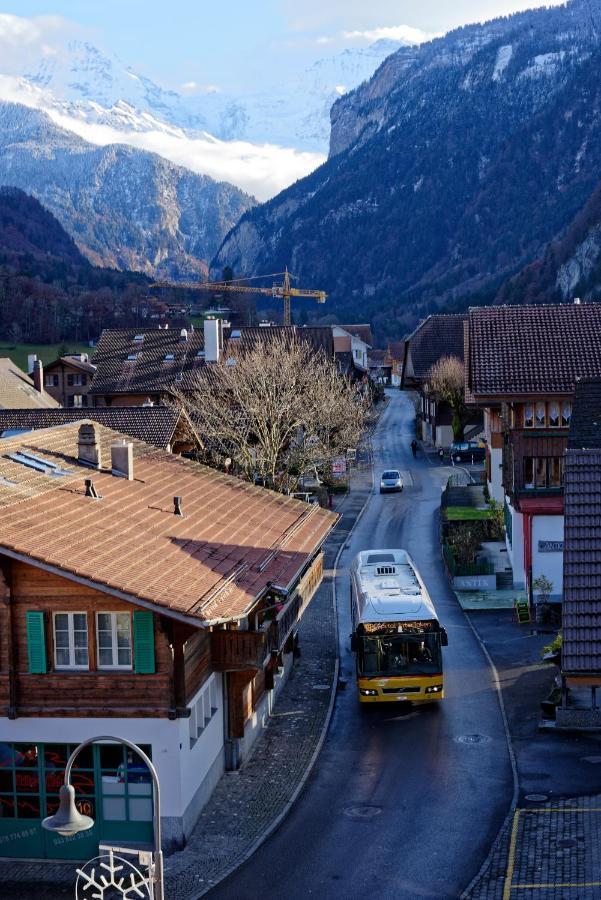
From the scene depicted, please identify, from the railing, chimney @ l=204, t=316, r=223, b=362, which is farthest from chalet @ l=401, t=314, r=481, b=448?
the railing

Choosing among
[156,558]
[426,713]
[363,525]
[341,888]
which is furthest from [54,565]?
[363,525]

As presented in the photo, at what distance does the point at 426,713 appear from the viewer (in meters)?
30.7

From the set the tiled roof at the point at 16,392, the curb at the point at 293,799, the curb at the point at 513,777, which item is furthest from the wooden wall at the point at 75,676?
the tiled roof at the point at 16,392

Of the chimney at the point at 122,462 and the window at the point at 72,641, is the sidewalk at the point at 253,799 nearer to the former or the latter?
the window at the point at 72,641

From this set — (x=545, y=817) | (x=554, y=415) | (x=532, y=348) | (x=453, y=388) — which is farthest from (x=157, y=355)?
(x=545, y=817)

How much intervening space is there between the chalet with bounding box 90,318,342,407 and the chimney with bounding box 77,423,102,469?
45.3m

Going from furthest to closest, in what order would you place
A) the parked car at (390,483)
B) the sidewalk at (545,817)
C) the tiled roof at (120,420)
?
1. the parked car at (390,483)
2. the tiled roof at (120,420)
3. the sidewalk at (545,817)

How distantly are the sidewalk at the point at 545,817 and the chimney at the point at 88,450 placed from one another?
12327 millimetres

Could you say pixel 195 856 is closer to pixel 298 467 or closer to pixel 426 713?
pixel 426 713

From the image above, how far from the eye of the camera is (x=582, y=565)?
26.4 m

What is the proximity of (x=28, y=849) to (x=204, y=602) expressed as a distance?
225 inches

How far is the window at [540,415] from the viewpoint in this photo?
44594mm

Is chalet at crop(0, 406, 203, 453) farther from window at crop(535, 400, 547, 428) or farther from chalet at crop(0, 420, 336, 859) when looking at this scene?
chalet at crop(0, 420, 336, 859)

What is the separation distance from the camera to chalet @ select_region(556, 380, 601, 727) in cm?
2492
